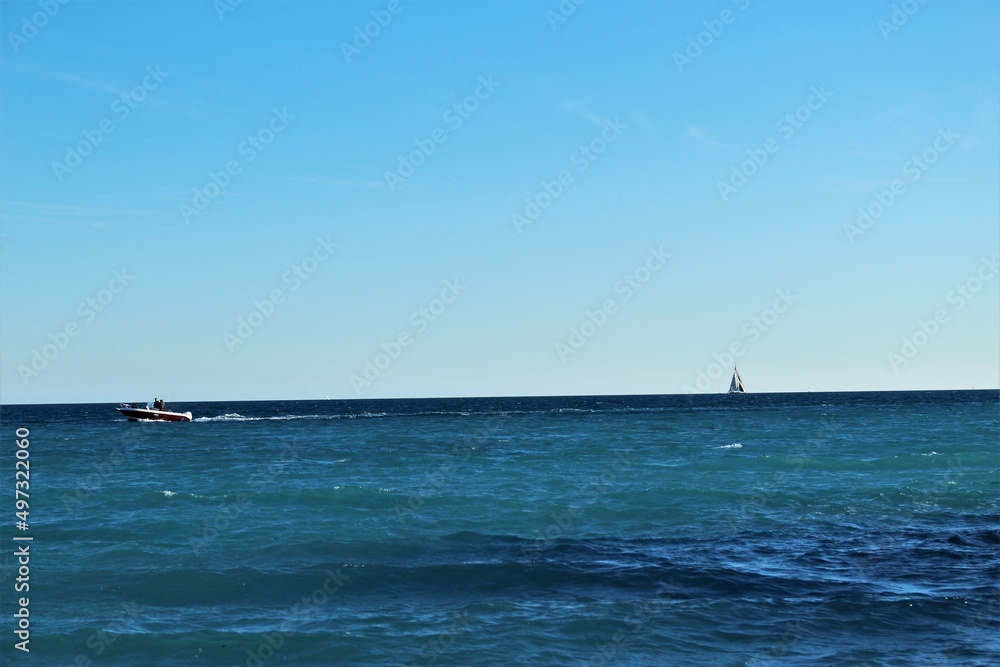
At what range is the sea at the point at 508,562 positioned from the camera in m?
13.0

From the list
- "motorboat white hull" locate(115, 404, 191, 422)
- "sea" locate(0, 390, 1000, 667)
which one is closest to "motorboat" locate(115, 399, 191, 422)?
"motorboat white hull" locate(115, 404, 191, 422)

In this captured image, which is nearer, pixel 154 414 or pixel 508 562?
pixel 508 562

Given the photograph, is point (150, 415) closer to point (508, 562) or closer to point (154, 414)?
point (154, 414)

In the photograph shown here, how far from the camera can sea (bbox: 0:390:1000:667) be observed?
42.7ft

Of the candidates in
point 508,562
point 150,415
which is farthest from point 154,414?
point 508,562

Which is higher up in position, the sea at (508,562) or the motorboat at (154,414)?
the motorboat at (154,414)

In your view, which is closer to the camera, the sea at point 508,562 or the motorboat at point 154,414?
the sea at point 508,562

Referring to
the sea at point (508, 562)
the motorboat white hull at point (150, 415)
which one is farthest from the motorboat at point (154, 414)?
the sea at point (508, 562)

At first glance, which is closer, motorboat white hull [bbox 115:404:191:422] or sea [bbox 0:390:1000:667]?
sea [bbox 0:390:1000:667]

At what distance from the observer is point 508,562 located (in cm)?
1833

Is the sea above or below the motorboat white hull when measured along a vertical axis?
below

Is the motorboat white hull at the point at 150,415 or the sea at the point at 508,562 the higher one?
the motorboat white hull at the point at 150,415

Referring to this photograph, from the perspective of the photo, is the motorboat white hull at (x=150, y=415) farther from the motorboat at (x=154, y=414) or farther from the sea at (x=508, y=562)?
the sea at (x=508, y=562)

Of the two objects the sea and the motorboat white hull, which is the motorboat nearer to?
the motorboat white hull
